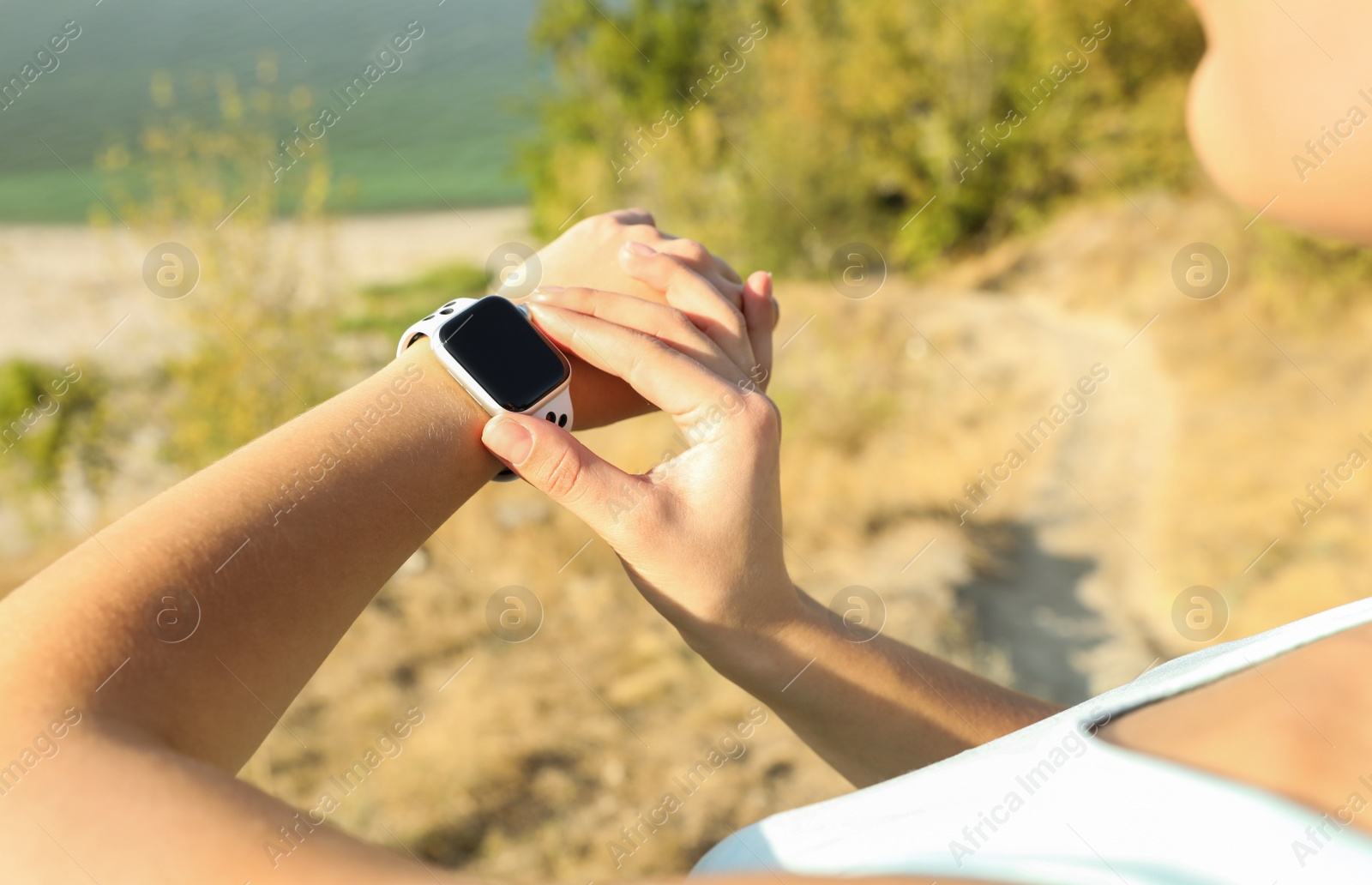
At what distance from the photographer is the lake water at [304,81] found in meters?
23.8

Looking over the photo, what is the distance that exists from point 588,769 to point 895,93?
11.0m

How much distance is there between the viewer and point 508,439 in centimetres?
110

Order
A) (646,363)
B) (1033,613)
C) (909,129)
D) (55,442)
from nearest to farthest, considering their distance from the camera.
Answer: (646,363), (1033,613), (55,442), (909,129)

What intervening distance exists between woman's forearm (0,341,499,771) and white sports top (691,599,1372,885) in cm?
51

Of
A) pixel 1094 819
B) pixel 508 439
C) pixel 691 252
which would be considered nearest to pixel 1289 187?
pixel 1094 819

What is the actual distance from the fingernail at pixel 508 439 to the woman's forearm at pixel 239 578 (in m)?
0.05

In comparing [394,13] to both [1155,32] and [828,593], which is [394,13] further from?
[828,593]

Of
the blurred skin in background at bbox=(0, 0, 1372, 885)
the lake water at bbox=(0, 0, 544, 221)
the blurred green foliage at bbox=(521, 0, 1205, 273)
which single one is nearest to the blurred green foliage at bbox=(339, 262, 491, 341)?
the lake water at bbox=(0, 0, 544, 221)

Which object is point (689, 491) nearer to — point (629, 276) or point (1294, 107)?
point (629, 276)

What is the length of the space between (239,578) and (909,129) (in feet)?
44.2

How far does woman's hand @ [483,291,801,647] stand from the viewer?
106 cm

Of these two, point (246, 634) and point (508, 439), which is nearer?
point (246, 634)

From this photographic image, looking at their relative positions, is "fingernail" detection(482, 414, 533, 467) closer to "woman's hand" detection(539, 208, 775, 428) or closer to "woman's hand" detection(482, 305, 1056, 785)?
"woman's hand" detection(482, 305, 1056, 785)

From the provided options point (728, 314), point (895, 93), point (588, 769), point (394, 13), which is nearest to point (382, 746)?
point (588, 769)
